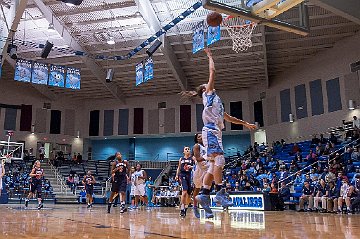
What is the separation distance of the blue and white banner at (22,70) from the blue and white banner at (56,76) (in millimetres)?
956

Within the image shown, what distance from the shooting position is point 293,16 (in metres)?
7.29

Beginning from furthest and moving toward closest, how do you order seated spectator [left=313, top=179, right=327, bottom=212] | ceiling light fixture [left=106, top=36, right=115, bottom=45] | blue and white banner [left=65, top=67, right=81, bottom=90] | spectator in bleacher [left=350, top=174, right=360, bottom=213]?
ceiling light fixture [left=106, top=36, right=115, bottom=45] → blue and white banner [left=65, top=67, right=81, bottom=90] → seated spectator [left=313, top=179, right=327, bottom=212] → spectator in bleacher [left=350, top=174, right=360, bottom=213]

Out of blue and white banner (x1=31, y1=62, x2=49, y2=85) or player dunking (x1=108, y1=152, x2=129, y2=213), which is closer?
player dunking (x1=108, y1=152, x2=129, y2=213)

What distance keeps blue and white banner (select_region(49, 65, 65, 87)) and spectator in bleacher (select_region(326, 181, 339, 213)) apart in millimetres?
12428

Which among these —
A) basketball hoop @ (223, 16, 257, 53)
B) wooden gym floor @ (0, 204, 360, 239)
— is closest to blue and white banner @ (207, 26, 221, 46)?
basketball hoop @ (223, 16, 257, 53)

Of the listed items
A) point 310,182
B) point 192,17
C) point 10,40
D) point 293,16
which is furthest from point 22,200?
point 293,16

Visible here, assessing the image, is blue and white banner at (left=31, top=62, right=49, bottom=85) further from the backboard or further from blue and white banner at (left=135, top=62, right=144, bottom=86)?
the backboard

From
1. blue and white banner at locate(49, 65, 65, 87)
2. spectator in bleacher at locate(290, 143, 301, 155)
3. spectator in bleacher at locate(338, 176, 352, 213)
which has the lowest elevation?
spectator in bleacher at locate(338, 176, 352, 213)

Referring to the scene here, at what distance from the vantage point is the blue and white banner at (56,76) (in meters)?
17.6

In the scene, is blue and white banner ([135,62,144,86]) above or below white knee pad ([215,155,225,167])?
above

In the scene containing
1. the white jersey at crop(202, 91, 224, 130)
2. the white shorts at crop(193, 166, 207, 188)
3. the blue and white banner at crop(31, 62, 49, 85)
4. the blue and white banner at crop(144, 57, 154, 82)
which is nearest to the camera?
the white jersey at crop(202, 91, 224, 130)

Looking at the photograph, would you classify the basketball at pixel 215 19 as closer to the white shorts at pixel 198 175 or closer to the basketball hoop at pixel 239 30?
the white shorts at pixel 198 175

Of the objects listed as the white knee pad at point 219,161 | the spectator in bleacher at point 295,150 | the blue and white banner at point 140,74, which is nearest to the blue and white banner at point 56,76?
the blue and white banner at point 140,74

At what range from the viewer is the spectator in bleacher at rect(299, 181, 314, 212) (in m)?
12.2
